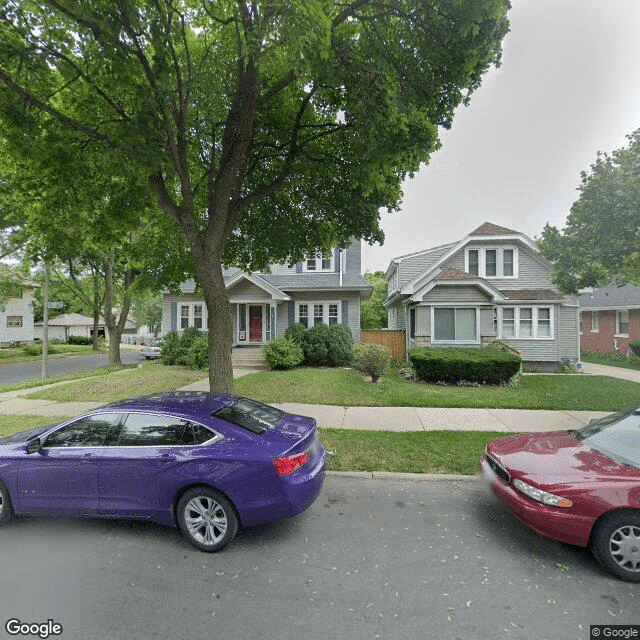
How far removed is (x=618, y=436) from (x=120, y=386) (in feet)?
40.8

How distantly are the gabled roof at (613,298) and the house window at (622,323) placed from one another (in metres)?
0.72

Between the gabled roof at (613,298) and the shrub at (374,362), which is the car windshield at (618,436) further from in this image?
the gabled roof at (613,298)

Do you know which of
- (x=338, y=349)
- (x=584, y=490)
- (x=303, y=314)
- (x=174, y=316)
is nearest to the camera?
(x=584, y=490)

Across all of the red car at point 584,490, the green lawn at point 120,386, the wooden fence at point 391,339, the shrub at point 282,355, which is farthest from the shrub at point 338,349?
the red car at point 584,490

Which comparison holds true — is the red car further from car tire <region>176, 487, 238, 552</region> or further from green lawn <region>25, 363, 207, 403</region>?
green lawn <region>25, 363, 207, 403</region>

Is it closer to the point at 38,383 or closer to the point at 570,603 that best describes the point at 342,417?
the point at 570,603

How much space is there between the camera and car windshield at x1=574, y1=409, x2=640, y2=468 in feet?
11.6

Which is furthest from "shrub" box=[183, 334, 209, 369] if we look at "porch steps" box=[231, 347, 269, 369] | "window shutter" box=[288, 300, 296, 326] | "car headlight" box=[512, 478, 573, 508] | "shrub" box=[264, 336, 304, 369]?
"car headlight" box=[512, 478, 573, 508]

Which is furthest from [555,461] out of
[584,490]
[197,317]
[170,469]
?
[197,317]

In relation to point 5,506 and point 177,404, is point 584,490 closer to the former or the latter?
point 177,404

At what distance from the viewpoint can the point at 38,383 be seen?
1281 cm

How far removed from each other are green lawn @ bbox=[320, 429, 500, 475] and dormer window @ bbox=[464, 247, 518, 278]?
12769 millimetres

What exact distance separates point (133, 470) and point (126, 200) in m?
6.34

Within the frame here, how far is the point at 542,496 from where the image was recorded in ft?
10.6
